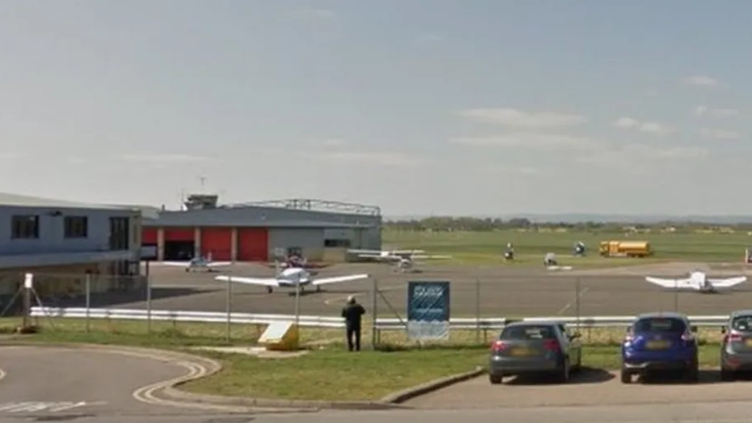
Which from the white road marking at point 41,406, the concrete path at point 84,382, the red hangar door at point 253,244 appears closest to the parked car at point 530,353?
the concrete path at point 84,382

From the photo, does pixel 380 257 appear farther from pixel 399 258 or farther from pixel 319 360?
pixel 319 360

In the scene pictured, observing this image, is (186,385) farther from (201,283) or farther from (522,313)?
(201,283)

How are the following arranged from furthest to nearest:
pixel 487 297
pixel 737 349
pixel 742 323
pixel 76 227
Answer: pixel 76 227
pixel 487 297
pixel 742 323
pixel 737 349

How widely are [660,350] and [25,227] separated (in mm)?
43306

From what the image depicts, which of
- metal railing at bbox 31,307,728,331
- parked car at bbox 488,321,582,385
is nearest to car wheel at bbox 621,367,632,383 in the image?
parked car at bbox 488,321,582,385

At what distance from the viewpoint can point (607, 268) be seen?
286ft

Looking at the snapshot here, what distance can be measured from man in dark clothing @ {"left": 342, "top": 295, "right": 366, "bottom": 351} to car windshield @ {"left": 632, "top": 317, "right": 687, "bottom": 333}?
9.32m

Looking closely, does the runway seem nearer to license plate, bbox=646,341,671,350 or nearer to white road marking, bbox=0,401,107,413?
license plate, bbox=646,341,671,350

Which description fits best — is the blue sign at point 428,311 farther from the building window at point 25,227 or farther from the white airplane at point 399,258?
the white airplane at point 399,258

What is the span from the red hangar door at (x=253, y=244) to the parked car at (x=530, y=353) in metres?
84.2

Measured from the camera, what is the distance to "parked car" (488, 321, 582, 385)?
2147cm

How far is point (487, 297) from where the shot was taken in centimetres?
5416

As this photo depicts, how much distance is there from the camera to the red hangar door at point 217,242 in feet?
343

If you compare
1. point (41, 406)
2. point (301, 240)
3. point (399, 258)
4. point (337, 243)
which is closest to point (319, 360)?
point (41, 406)
